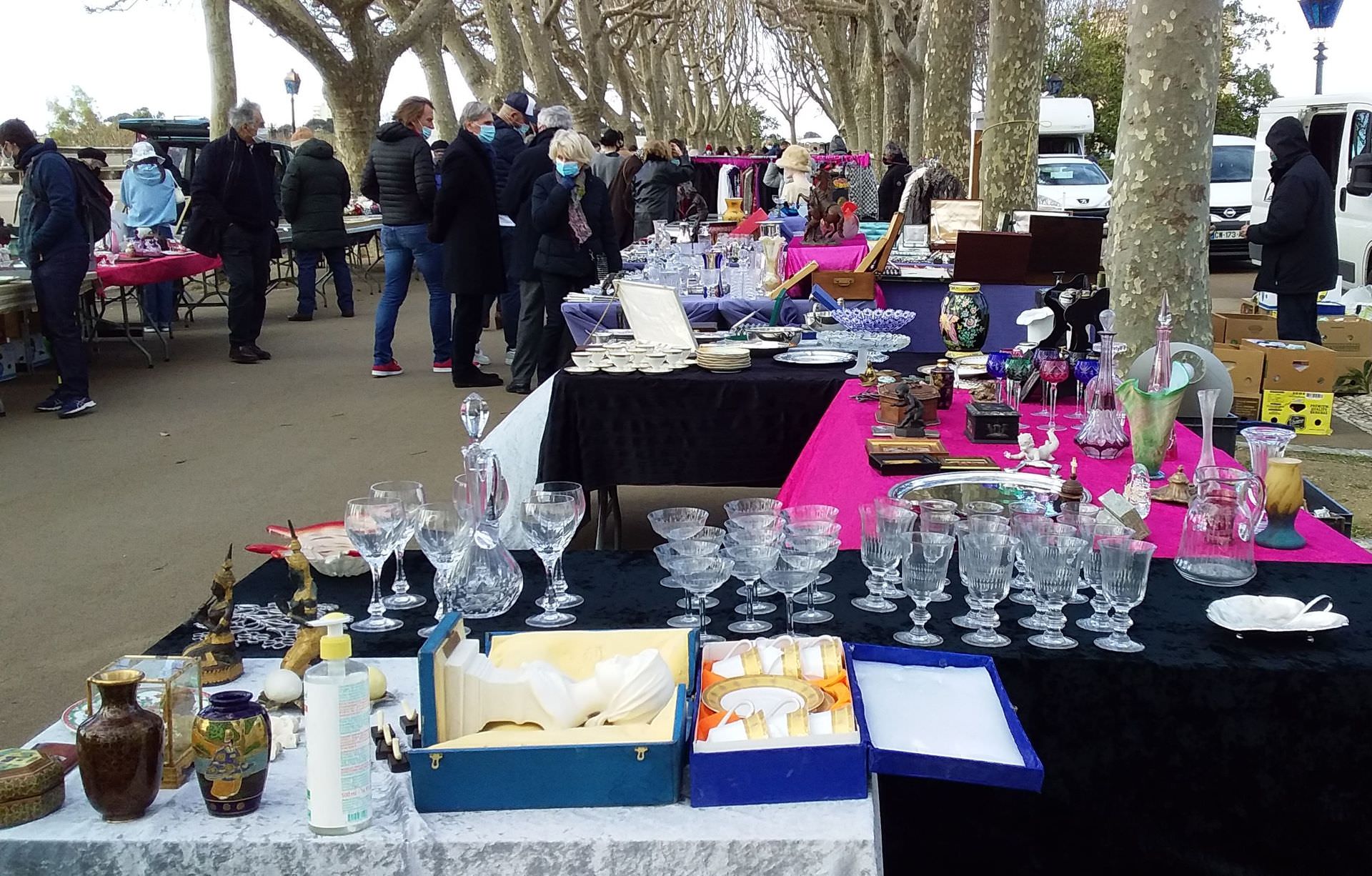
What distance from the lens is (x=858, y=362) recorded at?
15.7ft

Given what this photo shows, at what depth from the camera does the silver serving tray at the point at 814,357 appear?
16.5ft

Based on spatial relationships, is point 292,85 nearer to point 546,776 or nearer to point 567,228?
point 567,228

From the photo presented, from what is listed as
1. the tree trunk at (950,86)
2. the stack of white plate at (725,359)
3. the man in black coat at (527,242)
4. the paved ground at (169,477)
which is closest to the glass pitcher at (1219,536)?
the stack of white plate at (725,359)

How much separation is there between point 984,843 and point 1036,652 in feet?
1.20

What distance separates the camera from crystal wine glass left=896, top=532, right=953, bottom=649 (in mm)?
2232

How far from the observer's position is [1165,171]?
586cm

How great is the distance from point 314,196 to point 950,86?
8.00 metres

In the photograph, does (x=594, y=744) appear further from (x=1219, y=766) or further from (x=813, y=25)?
(x=813, y=25)

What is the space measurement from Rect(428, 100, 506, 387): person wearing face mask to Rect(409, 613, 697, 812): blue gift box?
6909 millimetres

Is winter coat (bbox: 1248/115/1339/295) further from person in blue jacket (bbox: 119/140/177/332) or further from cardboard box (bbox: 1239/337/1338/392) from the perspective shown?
person in blue jacket (bbox: 119/140/177/332)

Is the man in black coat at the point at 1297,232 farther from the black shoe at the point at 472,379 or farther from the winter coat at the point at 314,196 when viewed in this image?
the winter coat at the point at 314,196

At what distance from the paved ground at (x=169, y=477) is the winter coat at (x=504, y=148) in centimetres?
153

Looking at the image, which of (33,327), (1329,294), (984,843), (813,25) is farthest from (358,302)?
(813,25)

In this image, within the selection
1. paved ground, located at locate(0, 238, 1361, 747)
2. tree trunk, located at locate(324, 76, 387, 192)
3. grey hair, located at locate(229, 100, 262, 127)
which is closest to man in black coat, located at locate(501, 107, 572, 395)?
paved ground, located at locate(0, 238, 1361, 747)
